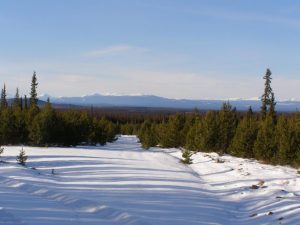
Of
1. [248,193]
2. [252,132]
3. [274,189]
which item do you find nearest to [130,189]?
[248,193]

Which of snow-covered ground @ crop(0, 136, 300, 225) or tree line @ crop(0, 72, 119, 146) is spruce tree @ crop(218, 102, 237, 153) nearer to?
snow-covered ground @ crop(0, 136, 300, 225)

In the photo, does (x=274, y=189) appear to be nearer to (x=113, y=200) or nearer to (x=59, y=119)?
(x=113, y=200)

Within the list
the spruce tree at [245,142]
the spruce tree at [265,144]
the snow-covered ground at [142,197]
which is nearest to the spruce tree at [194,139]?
the spruce tree at [245,142]

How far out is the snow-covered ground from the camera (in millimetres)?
11211

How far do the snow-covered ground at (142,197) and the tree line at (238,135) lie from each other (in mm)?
6905

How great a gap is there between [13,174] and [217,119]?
2443 centimetres

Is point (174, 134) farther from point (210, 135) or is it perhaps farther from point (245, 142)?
point (245, 142)

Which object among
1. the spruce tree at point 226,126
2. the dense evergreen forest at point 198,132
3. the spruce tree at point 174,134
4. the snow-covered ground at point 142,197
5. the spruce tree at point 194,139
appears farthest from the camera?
the spruce tree at point 174,134

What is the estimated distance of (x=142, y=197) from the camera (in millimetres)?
14602

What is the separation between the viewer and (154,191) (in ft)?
52.3

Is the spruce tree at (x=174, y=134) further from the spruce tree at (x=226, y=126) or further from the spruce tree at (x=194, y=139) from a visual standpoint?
the spruce tree at (x=226, y=126)

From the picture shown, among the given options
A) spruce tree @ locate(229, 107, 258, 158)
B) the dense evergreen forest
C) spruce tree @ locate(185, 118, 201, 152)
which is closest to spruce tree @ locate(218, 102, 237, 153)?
the dense evergreen forest

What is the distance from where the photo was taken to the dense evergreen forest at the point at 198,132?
30.1m

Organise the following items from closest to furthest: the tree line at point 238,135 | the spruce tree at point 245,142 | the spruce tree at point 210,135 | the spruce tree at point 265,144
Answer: the tree line at point 238,135, the spruce tree at point 265,144, the spruce tree at point 245,142, the spruce tree at point 210,135
